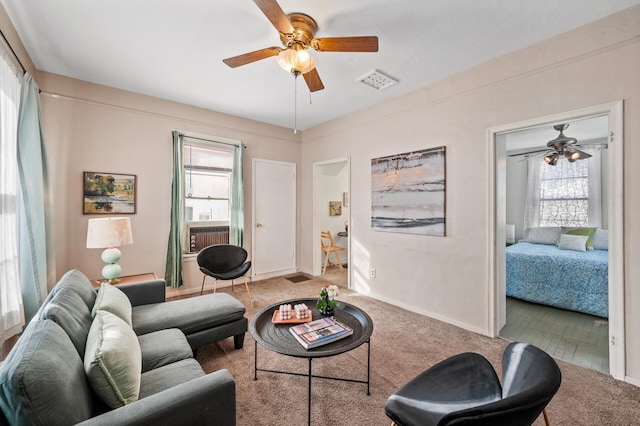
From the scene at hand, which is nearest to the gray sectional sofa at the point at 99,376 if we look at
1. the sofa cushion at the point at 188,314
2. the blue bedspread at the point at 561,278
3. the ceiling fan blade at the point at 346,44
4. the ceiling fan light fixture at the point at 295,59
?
the sofa cushion at the point at 188,314

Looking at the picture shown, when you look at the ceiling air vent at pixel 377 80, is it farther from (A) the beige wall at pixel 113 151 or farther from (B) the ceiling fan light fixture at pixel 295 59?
(A) the beige wall at pixel 113 151

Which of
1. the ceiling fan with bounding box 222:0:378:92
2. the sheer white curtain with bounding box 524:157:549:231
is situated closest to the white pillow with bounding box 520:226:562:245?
the sheer white curtain with bounding box 524:157:549:231

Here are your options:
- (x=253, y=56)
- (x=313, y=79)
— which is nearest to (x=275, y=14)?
(x=253, y=56)

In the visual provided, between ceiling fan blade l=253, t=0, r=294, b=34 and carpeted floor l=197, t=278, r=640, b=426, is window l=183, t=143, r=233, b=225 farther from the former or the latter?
ceiling fan blade l=253, t=0, r=294, b=34

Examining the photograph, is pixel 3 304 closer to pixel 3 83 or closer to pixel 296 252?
pixel 3 83

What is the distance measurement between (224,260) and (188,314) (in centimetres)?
169

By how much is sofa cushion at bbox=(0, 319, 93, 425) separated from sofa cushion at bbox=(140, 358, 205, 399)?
25 centimetres

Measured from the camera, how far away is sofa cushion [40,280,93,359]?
129 centimetres

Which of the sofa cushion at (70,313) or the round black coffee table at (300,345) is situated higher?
the sofa cushion at (70,313)

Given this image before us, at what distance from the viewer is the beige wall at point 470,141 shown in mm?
2000

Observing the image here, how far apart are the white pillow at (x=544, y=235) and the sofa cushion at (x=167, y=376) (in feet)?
18.1

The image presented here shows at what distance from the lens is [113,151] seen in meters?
3.36

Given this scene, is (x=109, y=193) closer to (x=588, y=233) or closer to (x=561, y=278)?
(x=561, y=278)

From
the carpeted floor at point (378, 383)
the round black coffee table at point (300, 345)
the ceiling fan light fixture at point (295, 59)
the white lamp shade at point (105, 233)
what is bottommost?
the carpeted floor at point (378, 383)
